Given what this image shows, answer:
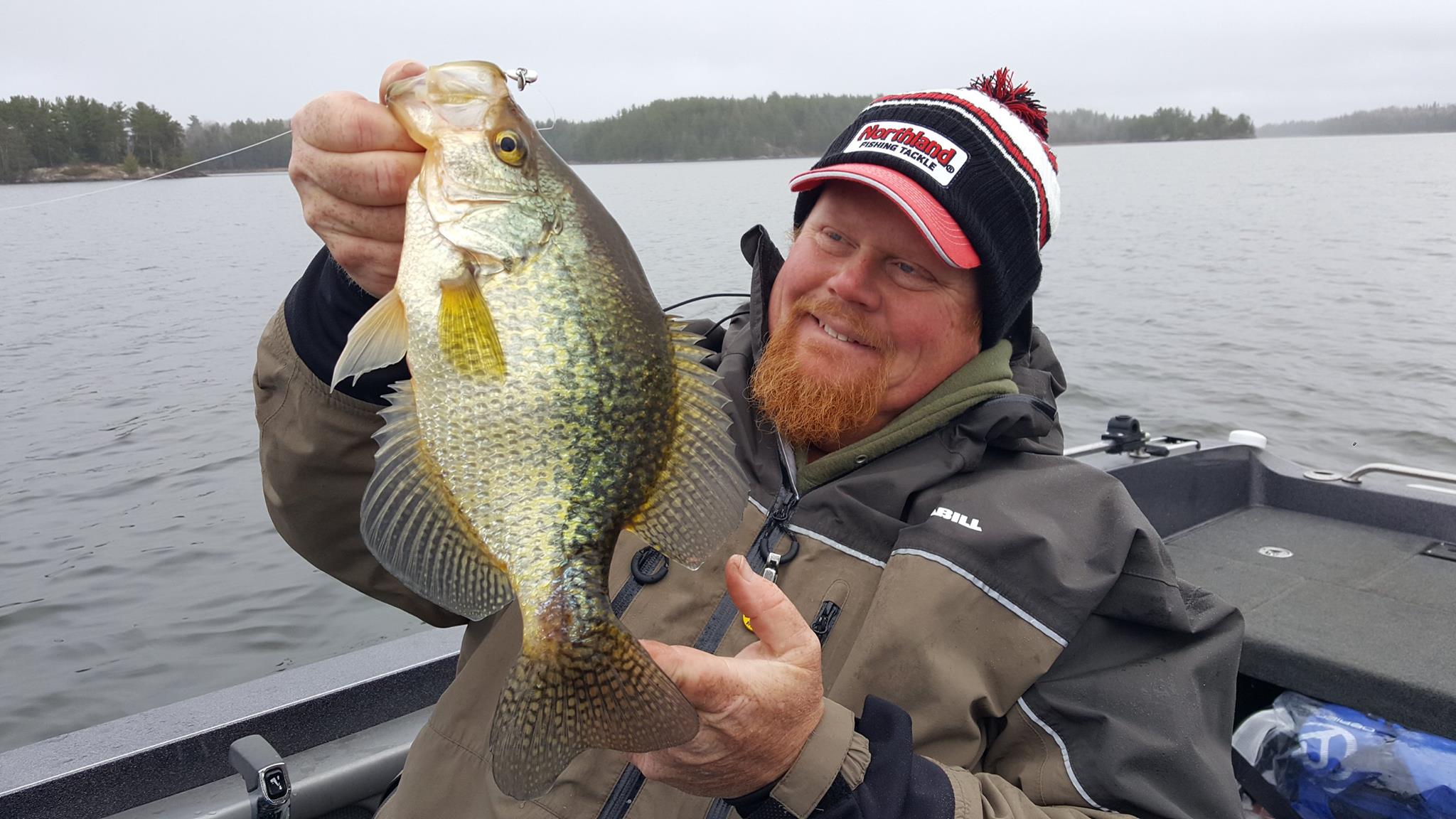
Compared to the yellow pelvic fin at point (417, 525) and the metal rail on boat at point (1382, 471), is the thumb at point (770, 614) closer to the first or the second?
the yellow pelvic fin at point (417, 525)

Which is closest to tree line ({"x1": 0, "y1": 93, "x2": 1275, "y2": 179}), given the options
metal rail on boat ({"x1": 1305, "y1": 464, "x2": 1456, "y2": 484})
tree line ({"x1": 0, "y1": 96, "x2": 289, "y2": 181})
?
tree line ({"x1": 0, "y1": 96, "x2": 289, "y2": 181})

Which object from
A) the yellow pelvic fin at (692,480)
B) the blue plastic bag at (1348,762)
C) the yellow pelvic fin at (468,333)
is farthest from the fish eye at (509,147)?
the blue plastic bag at (1348,762)

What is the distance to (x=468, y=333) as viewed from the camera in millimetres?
1546

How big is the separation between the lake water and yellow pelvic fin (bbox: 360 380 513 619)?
5676mm

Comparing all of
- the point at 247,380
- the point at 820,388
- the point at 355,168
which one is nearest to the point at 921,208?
the point at 820,388

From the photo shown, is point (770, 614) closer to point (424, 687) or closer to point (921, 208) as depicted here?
point (921, 208)

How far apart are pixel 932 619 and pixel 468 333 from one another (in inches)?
50.3

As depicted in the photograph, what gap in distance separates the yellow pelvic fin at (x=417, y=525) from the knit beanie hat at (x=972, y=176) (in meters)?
1.67

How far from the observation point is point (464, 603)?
5.23ft

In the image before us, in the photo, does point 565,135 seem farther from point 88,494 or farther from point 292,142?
point 88,494

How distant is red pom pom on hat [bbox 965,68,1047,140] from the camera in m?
3.16

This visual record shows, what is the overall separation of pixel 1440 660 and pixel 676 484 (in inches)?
121

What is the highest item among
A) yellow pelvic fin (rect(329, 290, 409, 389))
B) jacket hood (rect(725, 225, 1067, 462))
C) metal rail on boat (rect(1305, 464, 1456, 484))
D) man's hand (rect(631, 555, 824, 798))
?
yellow pelvic fin (rect(329, 290, 409, 389))

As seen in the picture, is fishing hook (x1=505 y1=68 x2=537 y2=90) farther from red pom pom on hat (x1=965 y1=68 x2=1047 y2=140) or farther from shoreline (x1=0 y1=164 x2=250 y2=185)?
shoreline (x1=0 y1=164 x2=250 y2=185)
